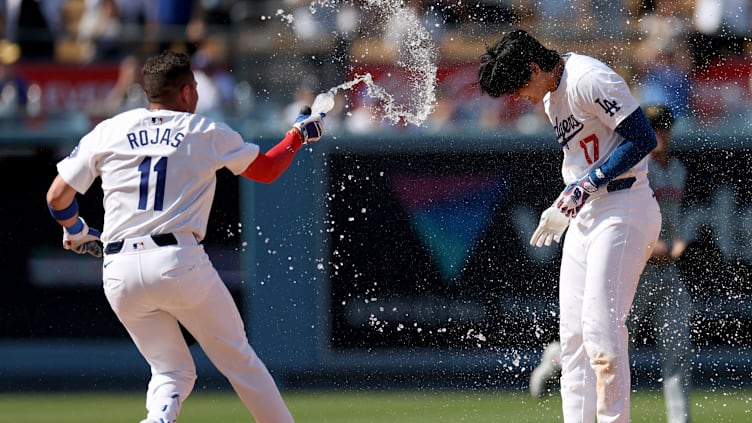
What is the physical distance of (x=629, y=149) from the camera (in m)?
5.71

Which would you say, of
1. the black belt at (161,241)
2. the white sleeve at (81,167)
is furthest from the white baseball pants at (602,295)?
the white sleeve at (81,167)

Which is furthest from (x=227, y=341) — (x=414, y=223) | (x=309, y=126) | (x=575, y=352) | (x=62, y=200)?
(x=414, y=223)

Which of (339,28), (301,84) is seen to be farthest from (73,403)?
(339,28)

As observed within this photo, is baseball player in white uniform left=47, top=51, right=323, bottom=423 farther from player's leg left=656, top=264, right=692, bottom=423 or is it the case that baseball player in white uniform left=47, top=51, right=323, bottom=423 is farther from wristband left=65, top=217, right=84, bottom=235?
player's leg left=656, top=264, right=692, bottom=423

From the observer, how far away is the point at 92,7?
1378 cm

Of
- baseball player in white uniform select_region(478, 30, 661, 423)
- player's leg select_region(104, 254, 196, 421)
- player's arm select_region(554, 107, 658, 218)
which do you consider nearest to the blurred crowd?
baseball player in white uniform select_region(478, 30, 661, 423)

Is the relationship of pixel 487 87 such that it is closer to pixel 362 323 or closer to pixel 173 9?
pixel 362 323

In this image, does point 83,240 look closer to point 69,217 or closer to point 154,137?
point 69,217

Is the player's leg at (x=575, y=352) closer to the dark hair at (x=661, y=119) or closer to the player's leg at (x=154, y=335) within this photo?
the dark hair at (x=661, y=119)

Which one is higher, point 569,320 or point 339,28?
point 339,28

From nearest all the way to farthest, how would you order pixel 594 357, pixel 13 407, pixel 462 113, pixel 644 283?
pixel 594 357, pixel 644 283, pixel 13 407, pixel 462 113

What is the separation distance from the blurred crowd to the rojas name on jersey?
17.3ft

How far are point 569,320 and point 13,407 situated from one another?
17.0 ft

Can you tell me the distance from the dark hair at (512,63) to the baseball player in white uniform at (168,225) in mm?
1162
